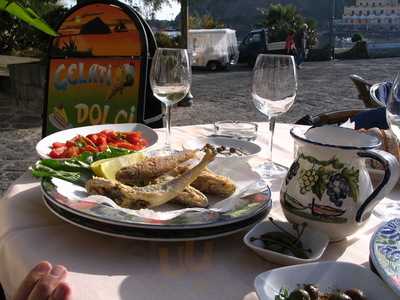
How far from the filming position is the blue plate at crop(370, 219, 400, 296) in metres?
0.70

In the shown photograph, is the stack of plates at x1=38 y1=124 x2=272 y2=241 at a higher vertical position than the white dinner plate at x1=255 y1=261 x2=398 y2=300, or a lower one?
higher

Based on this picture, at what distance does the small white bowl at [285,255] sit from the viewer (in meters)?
0.79

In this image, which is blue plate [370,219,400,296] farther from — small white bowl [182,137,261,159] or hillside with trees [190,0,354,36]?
hillside with trees [190,0,354,36]

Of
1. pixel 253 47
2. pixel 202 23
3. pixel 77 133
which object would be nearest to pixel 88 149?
pixel 77 133

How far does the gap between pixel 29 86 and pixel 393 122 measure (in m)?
7.24

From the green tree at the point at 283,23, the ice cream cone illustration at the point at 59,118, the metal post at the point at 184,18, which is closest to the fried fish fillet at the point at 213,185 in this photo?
the ice cream cone illustration at the point at 59,118

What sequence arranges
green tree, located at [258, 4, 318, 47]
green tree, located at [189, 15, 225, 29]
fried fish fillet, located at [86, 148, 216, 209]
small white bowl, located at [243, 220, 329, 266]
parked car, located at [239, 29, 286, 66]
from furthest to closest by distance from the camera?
green tree, located at [258, 4, 318, 47] < green tree, located at [189, 15, 225, 29] < parked car, located at [239, 29, 286, 66] < fried fish fillet, located at [86, 148, 216, 209] < small white bowl, located at [243, 220, 329, 266]

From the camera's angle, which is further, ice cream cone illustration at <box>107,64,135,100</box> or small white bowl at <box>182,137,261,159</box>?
ice cream cone illustration at <box>107,64,135,100</box>

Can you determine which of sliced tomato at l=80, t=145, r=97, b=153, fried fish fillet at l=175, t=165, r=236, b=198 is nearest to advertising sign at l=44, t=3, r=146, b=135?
sliced tomato at l=80, t=145, r=97, b=153

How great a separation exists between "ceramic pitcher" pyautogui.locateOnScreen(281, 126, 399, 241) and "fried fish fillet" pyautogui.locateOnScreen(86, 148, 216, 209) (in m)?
0.21

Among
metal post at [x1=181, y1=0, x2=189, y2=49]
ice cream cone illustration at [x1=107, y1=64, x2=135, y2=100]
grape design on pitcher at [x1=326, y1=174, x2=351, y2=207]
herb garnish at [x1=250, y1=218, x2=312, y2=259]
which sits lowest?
herb garnish at [x1=250, y1=218, x2=312, y2=259]

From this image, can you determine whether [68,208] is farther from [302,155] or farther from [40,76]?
[40,76]

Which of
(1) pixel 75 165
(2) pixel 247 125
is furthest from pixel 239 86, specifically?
A: (1) pixel 75 165

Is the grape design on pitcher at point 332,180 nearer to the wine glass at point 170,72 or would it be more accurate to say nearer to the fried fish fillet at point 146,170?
the fried fish fillet at point 146,170
